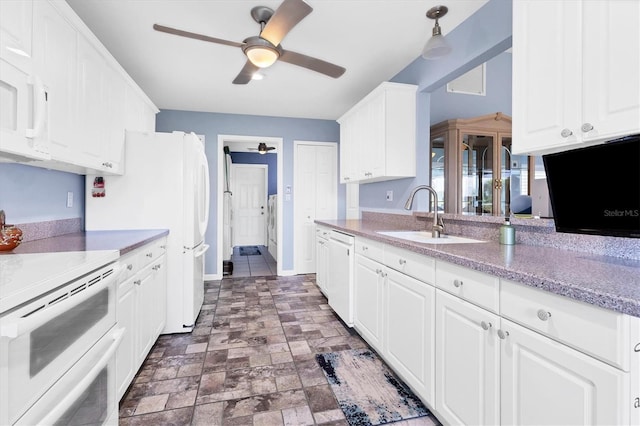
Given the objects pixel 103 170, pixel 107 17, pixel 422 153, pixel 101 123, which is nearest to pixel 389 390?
pixel 422 153

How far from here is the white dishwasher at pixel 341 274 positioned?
270 cm

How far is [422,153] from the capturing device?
120 inches

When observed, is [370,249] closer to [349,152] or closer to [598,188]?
[598,188]

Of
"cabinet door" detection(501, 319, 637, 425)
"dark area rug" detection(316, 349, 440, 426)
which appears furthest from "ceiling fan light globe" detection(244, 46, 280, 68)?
"dark area rug" detection(316, 349, 440, 426)

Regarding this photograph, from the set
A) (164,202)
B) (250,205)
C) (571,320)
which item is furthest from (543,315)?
(250,205)

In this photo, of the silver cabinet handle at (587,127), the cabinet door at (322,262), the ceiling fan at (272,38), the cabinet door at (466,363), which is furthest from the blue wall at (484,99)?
the cabinet door at (466,363)

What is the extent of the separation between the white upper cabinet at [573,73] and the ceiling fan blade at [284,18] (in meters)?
1.09

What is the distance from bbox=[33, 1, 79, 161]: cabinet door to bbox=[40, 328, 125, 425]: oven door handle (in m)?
1.06

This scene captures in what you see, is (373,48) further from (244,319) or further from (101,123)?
(244,319)

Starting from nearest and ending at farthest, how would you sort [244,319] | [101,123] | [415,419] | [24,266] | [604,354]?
[604,354] → [24,266] → [415,419] → [101,123] → [244,319]

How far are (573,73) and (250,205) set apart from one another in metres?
7.31

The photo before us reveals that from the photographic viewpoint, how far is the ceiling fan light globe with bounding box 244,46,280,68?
2084mm

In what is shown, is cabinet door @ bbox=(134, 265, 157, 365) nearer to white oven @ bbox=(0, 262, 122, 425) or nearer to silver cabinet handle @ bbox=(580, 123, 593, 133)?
white oven @ bbox=(0, 262, 122, 425)

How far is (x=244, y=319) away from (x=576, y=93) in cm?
294
